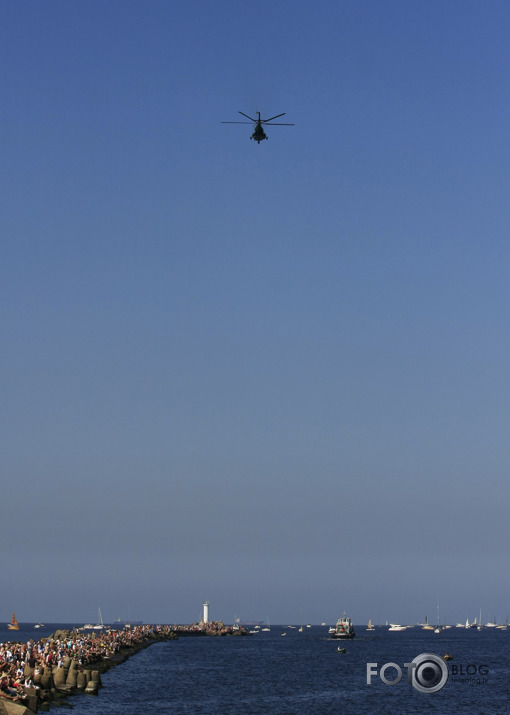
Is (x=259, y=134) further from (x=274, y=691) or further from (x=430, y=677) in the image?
(x=430, y=677)

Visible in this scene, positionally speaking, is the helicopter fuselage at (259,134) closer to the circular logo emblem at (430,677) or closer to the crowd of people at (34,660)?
the crowd of people at (34,660)

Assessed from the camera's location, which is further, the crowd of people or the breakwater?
the crowd of people

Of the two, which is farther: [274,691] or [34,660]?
[274,691]

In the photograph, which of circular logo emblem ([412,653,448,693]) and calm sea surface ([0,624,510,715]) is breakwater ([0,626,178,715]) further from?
circular logo emblem ([412,653,448,693])

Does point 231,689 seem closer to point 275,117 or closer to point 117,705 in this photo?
point 117,705

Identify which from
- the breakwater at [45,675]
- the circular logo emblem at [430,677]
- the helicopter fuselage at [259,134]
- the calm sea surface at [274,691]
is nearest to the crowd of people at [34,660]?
the breakwater at [45,675]

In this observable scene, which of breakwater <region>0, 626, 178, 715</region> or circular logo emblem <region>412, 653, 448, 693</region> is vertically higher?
breakwater <region>0, 626, 178, 715</region>

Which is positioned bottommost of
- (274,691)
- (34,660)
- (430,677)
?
(430,677)

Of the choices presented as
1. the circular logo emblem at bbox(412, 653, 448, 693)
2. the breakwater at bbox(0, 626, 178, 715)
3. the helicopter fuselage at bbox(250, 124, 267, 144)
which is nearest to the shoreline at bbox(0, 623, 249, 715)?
the breakwater at bbox(0, 626, 178, 715)

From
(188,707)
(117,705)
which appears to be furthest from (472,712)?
(117,705)

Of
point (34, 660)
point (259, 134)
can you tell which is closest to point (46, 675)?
point (34, 660)

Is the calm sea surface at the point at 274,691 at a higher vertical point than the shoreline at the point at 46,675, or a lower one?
lower
